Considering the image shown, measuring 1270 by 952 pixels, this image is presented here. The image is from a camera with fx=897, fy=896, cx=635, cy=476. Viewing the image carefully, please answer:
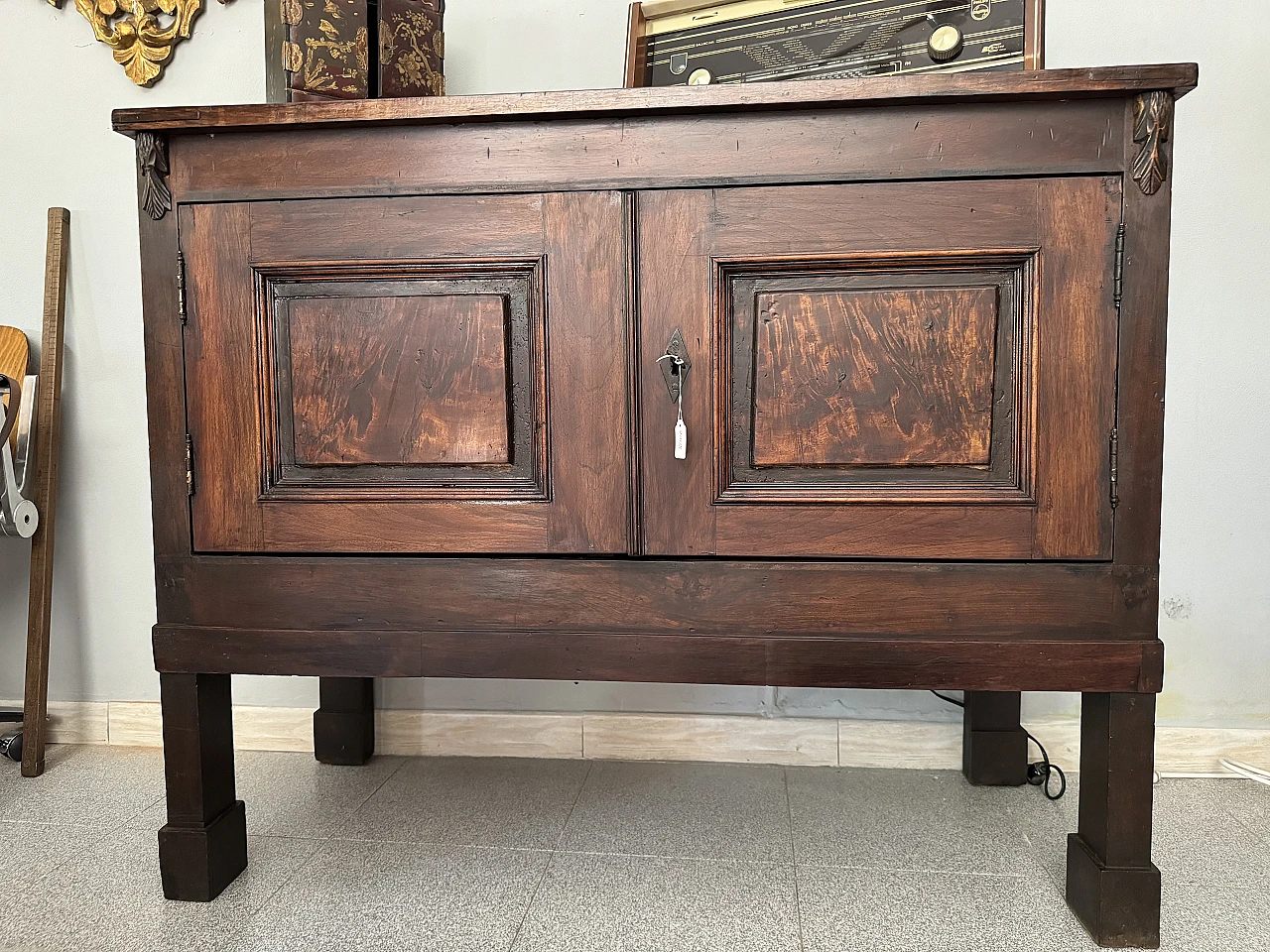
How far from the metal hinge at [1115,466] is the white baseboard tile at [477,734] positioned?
3.59 ft

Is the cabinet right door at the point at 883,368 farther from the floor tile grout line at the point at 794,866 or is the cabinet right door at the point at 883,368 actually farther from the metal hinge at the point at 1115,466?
the floor tile grout line at the point at 794,866

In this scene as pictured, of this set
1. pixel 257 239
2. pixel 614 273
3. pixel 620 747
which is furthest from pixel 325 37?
pixel 620 747

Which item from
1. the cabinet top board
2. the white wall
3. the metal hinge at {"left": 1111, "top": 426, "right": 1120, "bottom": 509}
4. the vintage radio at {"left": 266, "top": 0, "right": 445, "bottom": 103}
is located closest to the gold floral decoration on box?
the vintage radio at {"left": 266, "top": 0, "right": 445, "bottom": 103}

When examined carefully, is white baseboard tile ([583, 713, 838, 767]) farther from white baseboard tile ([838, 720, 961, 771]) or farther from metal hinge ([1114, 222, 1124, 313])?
metal hinge ([1114, 222, 1124, 313])

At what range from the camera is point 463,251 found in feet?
3.73

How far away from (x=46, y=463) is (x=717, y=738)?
1.43m

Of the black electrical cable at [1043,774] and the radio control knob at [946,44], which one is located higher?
the radio control knob at [946,44]

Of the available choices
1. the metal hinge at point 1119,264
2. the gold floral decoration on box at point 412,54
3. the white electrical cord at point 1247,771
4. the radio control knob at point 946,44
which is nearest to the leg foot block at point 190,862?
the gold floral decoration on box at point 412,54

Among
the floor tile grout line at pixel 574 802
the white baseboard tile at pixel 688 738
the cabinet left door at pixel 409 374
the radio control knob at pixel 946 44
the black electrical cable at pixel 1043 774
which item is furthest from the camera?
the white baseboard tile at pixel 688 738

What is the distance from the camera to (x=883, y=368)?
3.60ft

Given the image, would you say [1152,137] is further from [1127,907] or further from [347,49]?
[347,49]

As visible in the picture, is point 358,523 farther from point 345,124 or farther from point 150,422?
point 345,124

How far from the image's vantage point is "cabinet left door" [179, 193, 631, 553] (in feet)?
3.70

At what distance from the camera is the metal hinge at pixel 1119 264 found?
1.05 m
